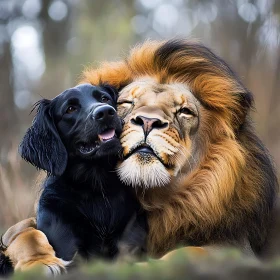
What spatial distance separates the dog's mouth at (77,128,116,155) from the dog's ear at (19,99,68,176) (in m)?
0.09

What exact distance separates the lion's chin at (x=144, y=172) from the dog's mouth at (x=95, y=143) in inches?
6.4

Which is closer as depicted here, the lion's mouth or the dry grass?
the lion's mouth

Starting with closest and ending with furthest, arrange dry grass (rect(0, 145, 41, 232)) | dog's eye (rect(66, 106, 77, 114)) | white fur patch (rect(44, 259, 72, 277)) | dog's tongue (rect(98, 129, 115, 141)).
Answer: white fur patch (rect(44, 259, 72, 277)) < dog's tongue (rect(98, 129, 115, 141)) < dog's eye (rect(66, 106, 77, 114)) < dry grass (rect(0, 145, 41, 232))

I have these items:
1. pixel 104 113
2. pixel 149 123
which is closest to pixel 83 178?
pixel 104 113

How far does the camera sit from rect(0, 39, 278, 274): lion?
3.30 m

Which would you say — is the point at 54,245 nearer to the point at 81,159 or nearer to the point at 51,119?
the point at 81,159

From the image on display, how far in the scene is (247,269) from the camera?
6.01 ft

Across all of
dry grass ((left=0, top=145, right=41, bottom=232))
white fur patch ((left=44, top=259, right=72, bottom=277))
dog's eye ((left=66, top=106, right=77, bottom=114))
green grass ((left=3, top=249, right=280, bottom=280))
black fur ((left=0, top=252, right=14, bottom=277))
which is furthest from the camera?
dry grass ((left=0, top=145, right=41, bottom=232))

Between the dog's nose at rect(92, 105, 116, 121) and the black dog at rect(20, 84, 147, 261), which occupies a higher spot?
the dog's nose at rect(92, 105, 116, 121)

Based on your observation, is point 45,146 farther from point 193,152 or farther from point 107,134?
point 193,152

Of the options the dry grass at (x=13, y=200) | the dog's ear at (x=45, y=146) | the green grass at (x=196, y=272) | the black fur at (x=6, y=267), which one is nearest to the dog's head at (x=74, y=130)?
the dog's ear at (x=45, y=146)

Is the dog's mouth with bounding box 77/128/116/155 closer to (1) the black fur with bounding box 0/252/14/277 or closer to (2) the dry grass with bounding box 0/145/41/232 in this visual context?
(1) the black fur with bounding box 0/252/14/277

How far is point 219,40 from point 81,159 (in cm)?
644

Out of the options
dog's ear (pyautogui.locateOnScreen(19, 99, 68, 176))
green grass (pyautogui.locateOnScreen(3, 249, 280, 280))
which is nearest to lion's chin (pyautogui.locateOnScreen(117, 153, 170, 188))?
dog's ear (pyautogui.locateOnScreen(19, 99, 68, 176))
